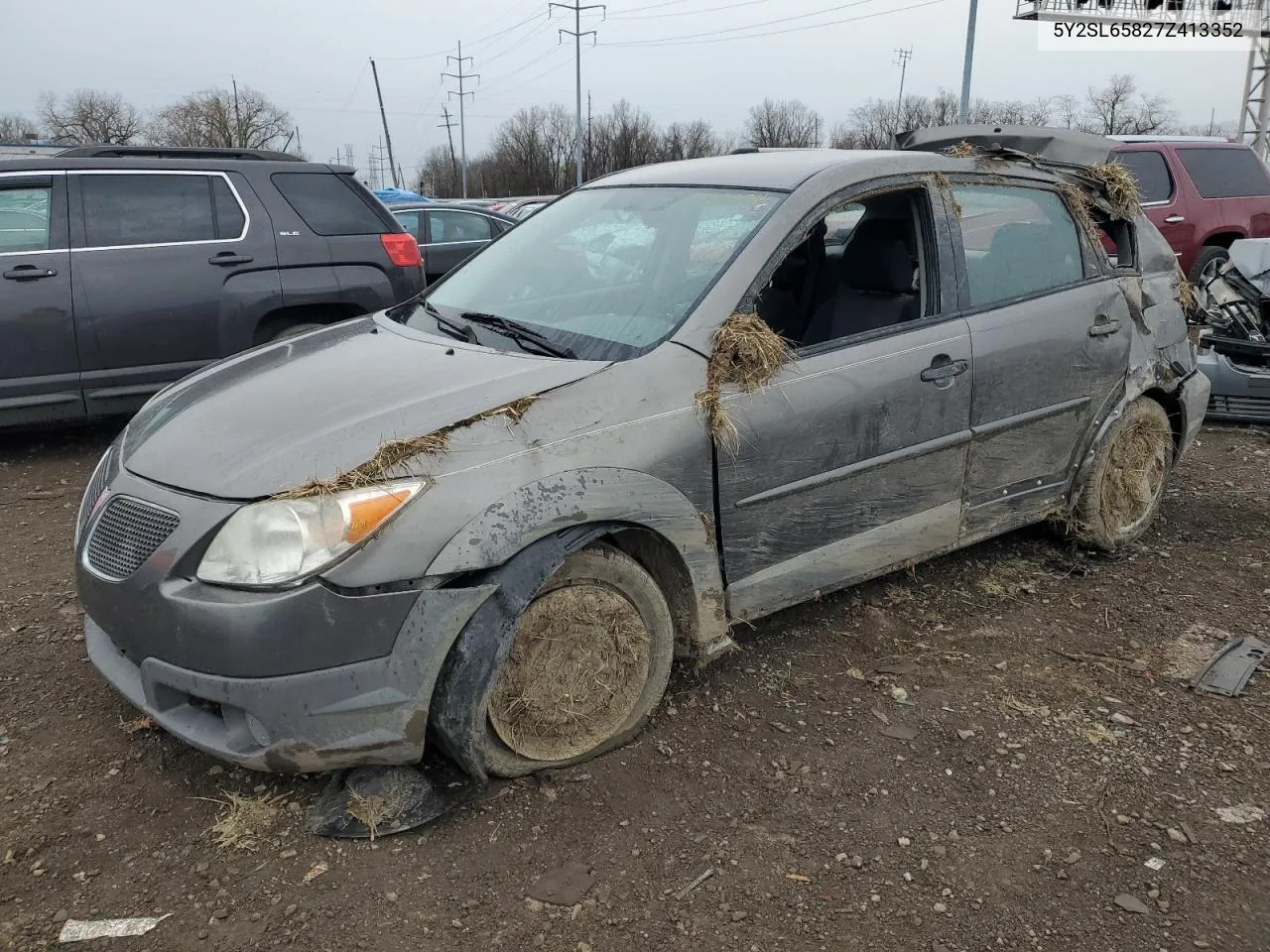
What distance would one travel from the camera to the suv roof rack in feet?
21.4

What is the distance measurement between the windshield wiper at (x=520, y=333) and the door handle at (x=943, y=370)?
1313 millimetres

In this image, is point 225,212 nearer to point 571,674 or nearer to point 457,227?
point 571,674

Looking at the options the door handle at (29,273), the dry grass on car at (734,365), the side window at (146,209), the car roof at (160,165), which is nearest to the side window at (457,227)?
the car roof at (160,165)

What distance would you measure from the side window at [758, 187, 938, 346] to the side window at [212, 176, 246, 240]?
406 centimetres

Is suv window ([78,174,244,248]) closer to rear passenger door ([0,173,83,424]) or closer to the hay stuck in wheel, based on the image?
rear passenger door ([0,173,83,424])

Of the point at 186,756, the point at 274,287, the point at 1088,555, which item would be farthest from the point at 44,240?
the point at 1088,555

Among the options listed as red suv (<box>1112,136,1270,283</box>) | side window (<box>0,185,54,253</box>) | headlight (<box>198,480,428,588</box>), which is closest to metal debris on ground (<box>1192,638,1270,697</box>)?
headlight (<box>198,480,428,588</box>)

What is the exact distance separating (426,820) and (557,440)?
3.58ft

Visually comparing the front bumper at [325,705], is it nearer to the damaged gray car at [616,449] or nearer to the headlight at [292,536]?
the damaged gray car at [616,449]

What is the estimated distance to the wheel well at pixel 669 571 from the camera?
298cm

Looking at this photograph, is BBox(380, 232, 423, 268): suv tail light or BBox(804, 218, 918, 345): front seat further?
BBox(380, 232, 423, 268): suv tail light

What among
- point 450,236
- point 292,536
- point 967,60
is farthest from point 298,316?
point 967,60

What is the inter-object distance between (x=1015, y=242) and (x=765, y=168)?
113 centimetres

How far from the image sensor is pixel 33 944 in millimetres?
2270
